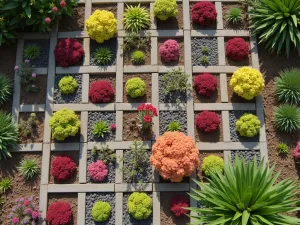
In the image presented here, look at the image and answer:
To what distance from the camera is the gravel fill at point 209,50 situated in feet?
38.3

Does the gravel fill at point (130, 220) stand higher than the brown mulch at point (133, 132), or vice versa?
the brown mulch at point (133, 132)

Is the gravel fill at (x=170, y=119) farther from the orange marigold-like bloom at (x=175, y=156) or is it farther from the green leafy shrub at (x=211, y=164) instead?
the green leafy shrub at (x=211, y=164)

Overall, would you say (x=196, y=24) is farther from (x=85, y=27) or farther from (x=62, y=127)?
(x=62, y=127)

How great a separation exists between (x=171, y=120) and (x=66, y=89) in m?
3.46

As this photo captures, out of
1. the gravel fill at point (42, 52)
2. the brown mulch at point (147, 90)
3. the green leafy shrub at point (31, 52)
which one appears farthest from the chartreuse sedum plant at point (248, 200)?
the green leafy shrub at point (31, 52)

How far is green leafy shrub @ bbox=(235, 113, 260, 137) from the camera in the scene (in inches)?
417

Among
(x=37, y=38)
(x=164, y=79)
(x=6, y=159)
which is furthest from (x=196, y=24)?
(x=6, y=159)

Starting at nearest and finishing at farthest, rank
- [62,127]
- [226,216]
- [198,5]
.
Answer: [226,216]
[62,127]
[198,5]

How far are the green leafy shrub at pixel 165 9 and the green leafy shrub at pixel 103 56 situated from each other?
2.09 meters

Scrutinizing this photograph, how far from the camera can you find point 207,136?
36.0 feet

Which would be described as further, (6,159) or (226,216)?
(6,159)

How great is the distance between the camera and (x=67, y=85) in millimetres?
11156

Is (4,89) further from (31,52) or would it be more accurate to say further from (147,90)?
(147,90)

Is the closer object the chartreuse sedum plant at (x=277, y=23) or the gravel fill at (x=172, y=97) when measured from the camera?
the chartreuse sedum plant at (x=277, y=23)
